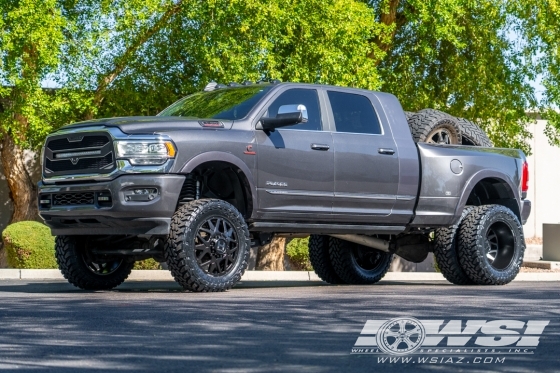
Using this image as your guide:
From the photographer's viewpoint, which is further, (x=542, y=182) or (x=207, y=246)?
(x=542, y=182)

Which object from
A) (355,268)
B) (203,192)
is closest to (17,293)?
(203,192)

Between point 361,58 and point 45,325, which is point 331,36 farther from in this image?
point 45,325

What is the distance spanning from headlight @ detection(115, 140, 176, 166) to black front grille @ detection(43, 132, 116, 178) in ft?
0.39

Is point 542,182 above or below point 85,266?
below

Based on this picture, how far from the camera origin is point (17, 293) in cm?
1138

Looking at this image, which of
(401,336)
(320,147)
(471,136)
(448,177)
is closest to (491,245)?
(448,177)

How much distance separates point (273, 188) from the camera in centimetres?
1158

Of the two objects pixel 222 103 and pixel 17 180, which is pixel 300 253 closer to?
pixel 17 180

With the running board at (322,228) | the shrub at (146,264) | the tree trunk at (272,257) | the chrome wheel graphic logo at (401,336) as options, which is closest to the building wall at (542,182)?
the tree trunk at (272,257)

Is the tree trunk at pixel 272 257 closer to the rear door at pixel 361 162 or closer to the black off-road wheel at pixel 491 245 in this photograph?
the black off-road wheel at pixel 491 245

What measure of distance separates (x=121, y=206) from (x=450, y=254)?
4546 millimetres

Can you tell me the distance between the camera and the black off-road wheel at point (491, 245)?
1317cm

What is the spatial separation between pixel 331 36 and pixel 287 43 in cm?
79

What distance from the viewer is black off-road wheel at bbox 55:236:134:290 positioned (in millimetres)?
11977
